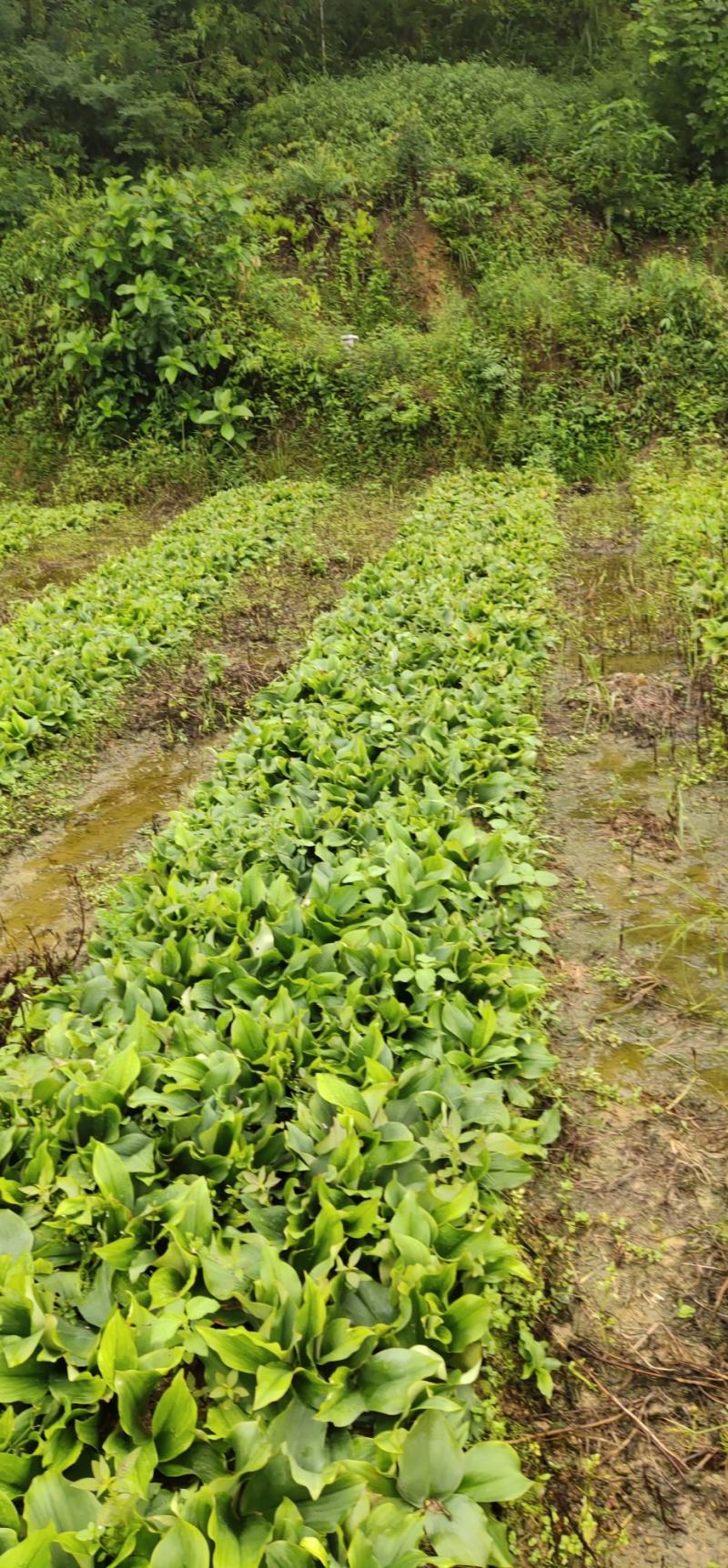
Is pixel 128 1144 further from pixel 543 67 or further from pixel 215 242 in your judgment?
pixel 543 67

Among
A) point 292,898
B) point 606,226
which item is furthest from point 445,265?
point 292,898

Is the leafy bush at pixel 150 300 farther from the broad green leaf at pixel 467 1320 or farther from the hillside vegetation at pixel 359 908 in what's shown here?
the broad green leaf at pixel 467 1320

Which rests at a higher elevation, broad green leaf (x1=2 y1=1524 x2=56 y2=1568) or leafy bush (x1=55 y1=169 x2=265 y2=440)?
leafy bush (x1=55 y1=169 x2=265 y2=440)

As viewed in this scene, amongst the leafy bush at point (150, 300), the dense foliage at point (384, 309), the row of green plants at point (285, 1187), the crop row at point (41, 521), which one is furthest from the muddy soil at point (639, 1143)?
the leafy bush at point (150, 300)

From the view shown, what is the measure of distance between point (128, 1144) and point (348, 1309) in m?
0.75

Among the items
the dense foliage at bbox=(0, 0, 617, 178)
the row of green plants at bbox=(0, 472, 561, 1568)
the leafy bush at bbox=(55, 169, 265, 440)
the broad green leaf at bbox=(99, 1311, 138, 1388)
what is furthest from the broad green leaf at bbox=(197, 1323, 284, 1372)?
the dense foliage at bbox=(0, 0, 617, 178)

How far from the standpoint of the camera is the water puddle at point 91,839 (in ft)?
15.1

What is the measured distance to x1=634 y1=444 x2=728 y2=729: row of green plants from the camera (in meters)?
6.15

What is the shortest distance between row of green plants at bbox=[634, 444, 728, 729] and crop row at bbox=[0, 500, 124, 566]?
19.4 feet

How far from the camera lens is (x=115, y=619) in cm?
706

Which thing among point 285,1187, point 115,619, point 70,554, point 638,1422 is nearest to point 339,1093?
point 285,1187

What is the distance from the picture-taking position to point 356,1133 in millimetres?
2633

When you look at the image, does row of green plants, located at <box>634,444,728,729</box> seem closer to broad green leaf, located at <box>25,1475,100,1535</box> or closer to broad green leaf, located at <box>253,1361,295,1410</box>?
broad green leaf, located at <box>253,1361,295,1410</box>

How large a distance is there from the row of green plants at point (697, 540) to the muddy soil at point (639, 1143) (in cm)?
43
